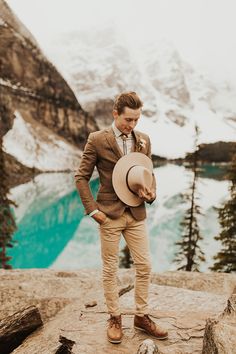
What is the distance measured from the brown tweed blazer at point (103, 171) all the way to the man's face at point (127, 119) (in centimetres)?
18

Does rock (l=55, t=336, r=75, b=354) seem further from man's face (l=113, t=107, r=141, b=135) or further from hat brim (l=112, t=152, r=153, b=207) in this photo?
man's face (l=113, t=107, r=141, b=135)

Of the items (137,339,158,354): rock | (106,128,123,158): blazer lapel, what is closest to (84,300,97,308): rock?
(137,339,158,354): rock

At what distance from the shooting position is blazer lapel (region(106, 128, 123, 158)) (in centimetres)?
538

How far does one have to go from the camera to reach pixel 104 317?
21.6 feet

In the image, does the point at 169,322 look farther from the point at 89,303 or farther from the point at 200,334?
the point at 89,303

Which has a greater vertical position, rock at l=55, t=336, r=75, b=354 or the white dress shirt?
the white dress shirt

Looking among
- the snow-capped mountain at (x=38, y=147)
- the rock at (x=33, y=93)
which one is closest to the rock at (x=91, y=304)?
the snow-capped mountain at (x=38, y=147)

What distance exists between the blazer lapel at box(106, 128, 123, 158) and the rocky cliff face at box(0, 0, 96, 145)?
398ft

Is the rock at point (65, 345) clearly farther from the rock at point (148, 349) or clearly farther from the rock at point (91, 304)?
the rock at point (91, 304)

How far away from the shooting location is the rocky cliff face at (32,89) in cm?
13330

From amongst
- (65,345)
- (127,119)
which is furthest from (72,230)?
(127,119)

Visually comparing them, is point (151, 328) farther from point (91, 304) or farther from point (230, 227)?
point (230, 227)

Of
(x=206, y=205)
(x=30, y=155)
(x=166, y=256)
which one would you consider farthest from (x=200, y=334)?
(x=30, y=155)

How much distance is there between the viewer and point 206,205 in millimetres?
63500
